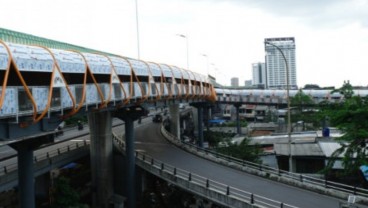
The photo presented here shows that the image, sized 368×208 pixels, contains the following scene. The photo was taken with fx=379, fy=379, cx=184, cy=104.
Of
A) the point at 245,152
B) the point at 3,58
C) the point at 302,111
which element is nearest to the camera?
the point at 3,58

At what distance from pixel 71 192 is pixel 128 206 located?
24.6 ft

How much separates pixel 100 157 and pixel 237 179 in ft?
60.2

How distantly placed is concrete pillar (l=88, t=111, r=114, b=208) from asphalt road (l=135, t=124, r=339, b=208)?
5028mm

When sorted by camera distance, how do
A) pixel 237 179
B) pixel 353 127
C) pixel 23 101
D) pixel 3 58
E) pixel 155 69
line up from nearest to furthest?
pixel 3 58, pixel 23 101, pixel 353 127, pixel 237 179, pixel 155 69

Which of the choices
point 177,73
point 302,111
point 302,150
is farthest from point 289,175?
point 302,111

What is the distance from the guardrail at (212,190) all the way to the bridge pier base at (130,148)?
6.71 ft

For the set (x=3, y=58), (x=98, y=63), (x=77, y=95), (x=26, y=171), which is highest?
(x=98, y=63)

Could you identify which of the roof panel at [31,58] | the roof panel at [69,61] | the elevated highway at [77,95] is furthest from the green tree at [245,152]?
the roof panel at [31,58]

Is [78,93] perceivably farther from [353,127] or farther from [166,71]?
[166,71]

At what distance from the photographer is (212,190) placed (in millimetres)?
26234

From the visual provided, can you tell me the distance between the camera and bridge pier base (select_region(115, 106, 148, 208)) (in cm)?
3803

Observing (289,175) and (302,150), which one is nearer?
(289,175)

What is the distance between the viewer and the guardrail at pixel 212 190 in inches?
915

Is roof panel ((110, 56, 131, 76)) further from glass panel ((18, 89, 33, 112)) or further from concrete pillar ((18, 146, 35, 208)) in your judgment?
glass panel ((18, 89, 33, 112))
